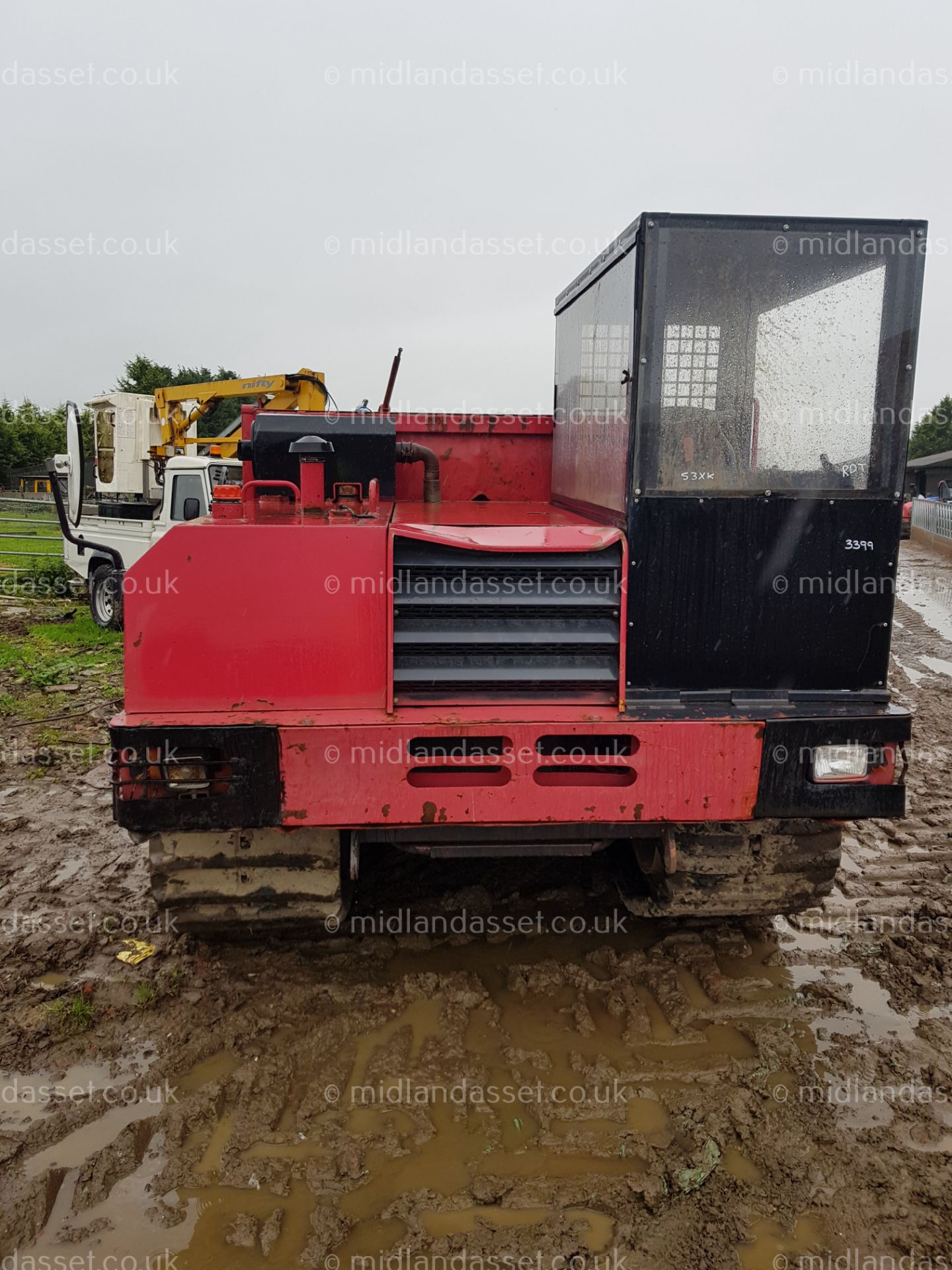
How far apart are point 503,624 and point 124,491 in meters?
11.3

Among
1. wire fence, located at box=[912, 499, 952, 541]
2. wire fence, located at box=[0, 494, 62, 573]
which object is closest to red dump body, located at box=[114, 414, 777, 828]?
wire fence, located at box=[0, 494, 62, 573]

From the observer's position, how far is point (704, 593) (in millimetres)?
3008

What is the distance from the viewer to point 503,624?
300 cm

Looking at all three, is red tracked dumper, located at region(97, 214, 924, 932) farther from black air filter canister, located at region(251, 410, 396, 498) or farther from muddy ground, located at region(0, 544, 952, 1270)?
black air filter canister, located at region(251, 410, 396, 498)

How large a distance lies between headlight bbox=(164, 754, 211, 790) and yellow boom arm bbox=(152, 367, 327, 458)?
27.2 feet

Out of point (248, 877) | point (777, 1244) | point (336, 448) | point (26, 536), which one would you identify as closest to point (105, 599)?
point (26, 536)

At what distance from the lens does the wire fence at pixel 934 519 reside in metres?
21.3

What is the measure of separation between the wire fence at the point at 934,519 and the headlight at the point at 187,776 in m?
21.2

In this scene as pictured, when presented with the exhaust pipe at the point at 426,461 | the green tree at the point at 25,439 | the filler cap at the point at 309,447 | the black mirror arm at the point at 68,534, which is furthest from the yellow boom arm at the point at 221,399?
the green tree at the point at 25,439

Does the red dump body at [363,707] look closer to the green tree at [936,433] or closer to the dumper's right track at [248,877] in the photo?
the dumper's right track at [248,877]

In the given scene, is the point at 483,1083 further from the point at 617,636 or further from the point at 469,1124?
the point at 617,636

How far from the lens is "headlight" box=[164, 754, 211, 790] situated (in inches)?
110

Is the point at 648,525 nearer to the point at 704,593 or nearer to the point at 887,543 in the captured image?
the point at 704,593

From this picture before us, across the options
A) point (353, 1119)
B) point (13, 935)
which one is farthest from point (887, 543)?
point (13, 935)
